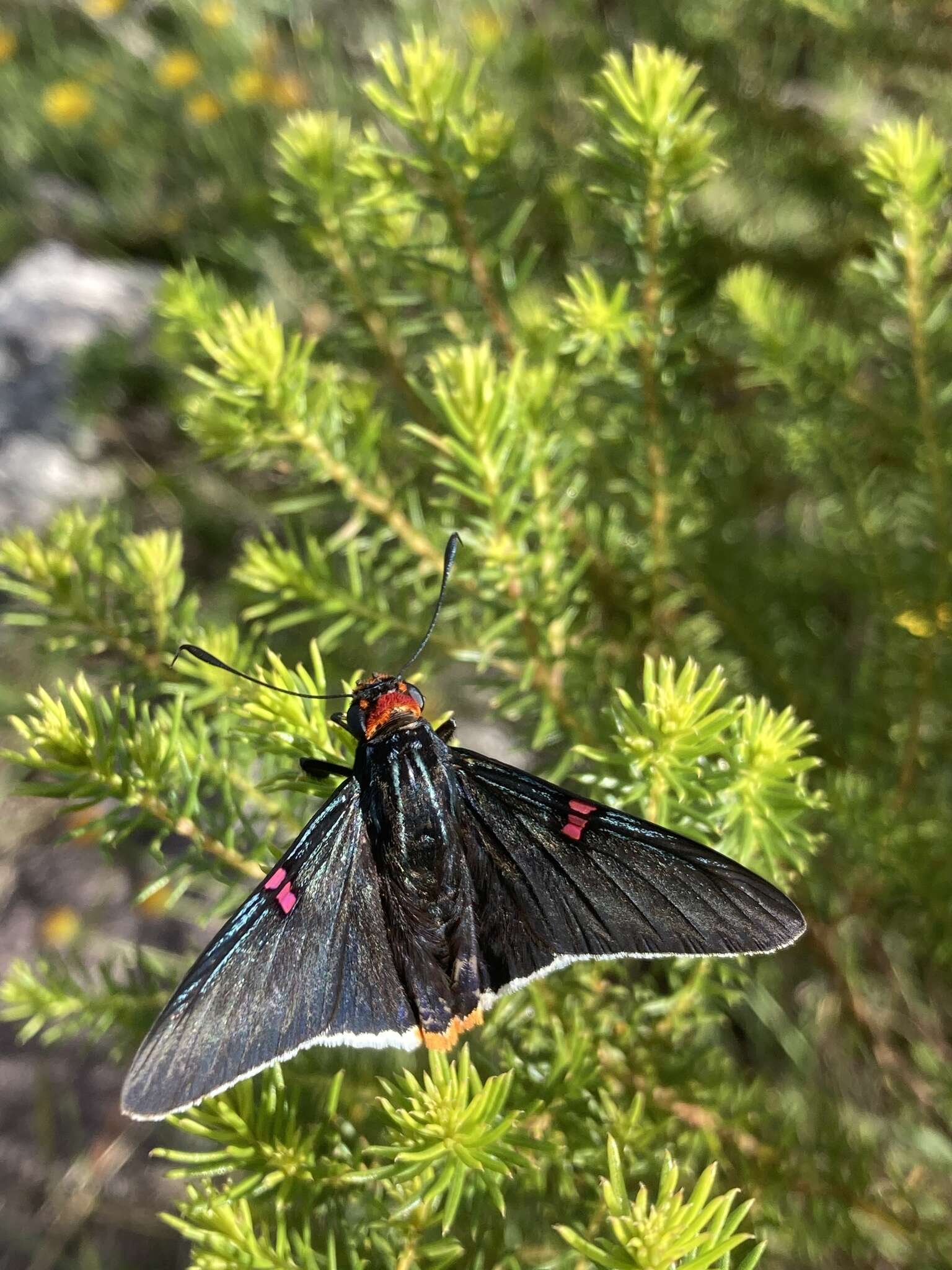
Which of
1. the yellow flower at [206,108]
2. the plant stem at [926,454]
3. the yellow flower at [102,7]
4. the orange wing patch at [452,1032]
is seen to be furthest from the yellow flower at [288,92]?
the orange wing patch at [452,1032]

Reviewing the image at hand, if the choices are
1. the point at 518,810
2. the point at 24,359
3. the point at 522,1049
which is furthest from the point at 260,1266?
the point at 24,359

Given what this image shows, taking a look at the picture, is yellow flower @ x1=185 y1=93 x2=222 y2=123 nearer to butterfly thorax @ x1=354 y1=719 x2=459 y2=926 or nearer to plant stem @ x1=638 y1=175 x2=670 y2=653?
plant stem @ x1=638 y1=175 x2=670 y2=653

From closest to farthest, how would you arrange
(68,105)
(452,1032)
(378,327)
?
(452,1032), (378,327), (68,105)

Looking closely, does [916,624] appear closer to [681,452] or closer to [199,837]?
[681,452]

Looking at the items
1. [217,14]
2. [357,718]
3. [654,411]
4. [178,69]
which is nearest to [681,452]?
[654,411]

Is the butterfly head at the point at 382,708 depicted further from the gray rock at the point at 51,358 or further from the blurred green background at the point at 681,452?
the gray rock at the point at 51,358

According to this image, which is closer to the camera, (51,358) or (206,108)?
(51,358)
